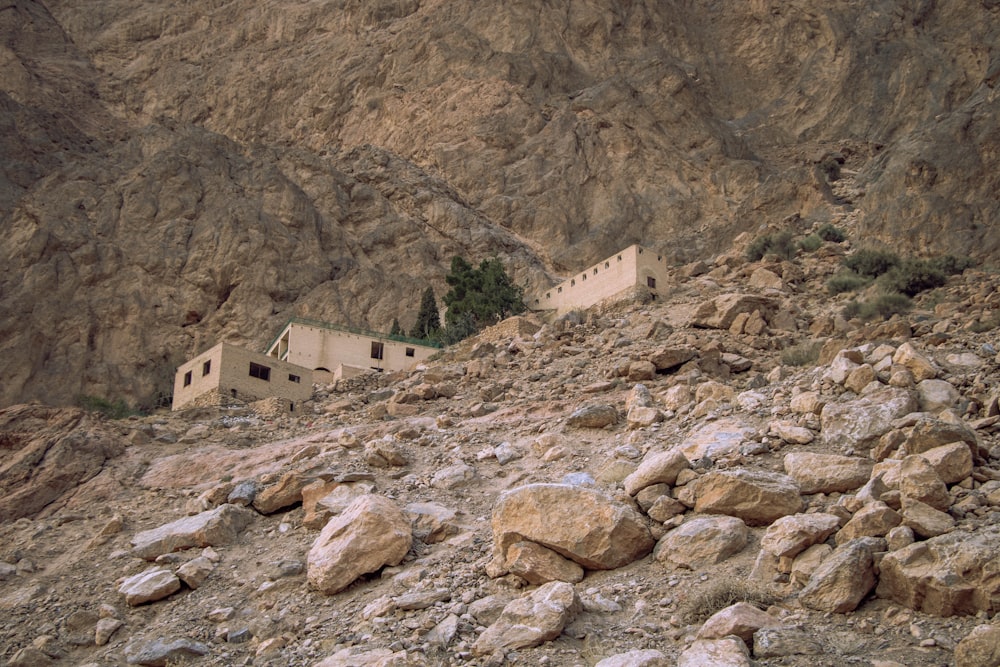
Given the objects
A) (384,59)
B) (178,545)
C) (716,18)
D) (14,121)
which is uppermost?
(716,18)

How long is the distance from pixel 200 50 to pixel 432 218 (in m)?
27.9

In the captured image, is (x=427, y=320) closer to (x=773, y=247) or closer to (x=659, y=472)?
(x=773, y=247)

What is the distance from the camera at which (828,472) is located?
422 inches

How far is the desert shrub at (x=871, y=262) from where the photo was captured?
3056 centimetres

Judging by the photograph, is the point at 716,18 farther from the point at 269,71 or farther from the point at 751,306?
the point at 751,306

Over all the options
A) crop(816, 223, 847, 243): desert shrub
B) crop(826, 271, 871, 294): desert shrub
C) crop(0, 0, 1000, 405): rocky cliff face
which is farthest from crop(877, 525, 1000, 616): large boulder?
crop(816, 223, 847, 243): desert shrub

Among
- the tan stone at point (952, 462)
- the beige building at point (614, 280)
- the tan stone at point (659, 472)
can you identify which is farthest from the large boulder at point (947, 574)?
the beige building at point (614, 280)

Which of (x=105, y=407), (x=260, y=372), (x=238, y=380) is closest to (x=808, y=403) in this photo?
(x=238, y=380)

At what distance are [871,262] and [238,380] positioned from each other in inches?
754

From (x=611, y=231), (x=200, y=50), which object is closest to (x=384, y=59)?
(x=200, y=50)

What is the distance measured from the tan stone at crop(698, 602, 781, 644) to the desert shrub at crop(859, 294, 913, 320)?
1670cm

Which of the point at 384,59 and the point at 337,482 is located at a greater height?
the point at 384,59

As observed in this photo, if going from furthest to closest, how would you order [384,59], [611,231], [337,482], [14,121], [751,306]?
[384,59] < [14,121] < [611,231] < [751,306] < [337,482]

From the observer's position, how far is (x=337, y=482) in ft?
47.2
